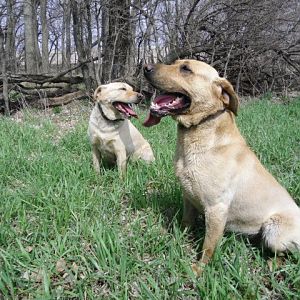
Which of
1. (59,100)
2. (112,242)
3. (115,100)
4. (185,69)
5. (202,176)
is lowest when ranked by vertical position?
(112,242)

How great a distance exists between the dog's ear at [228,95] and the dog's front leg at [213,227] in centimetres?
71

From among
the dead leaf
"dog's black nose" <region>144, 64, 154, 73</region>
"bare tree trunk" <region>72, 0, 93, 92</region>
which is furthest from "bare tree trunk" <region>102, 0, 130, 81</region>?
the dead leaf

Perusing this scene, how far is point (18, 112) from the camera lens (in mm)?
8172

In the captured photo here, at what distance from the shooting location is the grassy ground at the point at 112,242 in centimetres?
217

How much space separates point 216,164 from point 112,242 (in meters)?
0.93

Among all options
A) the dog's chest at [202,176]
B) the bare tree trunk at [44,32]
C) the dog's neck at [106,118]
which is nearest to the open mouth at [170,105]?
the dog's chest at [202,176]

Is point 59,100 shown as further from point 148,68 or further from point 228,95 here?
point 228,95

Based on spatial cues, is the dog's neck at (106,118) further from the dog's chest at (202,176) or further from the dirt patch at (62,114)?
the dirt patch at (62,114)

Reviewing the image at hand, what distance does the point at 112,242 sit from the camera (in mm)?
2484

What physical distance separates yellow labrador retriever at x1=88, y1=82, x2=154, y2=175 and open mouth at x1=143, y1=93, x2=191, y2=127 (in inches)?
67.1

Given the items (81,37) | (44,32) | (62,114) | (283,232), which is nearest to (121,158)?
(283,232)

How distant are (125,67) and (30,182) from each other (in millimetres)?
5952

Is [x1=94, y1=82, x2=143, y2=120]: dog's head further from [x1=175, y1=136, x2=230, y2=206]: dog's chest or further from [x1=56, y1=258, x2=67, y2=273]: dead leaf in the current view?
[x1=56, y1=258, x2=67, y2=273]: dead leaf

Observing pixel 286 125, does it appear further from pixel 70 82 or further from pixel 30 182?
pixel 70 82
